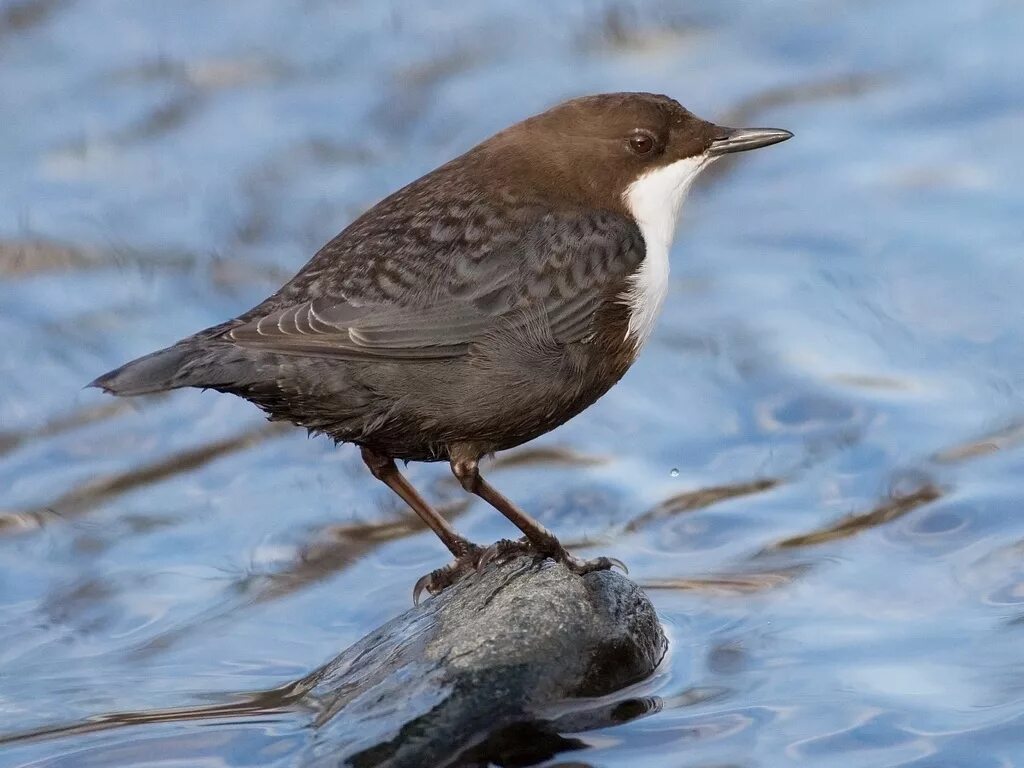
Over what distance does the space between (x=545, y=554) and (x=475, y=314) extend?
0.75m

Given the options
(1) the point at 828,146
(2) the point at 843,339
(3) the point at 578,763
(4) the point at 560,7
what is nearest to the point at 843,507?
(2) the point at 843,339

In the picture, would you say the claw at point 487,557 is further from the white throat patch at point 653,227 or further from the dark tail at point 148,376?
the dark tail at point 148,376

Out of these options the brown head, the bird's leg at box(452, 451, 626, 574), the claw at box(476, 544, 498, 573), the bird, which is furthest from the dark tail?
the brown head

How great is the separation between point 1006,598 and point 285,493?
280cm

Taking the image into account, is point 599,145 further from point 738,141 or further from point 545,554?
point 545,554

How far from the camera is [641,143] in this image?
5551 millimetres

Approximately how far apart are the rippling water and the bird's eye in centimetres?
141

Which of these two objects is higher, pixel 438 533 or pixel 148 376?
pixel 148 376

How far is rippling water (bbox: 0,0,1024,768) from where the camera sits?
528 cm

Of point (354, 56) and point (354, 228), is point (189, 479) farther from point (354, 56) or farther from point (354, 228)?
point (354, 56)

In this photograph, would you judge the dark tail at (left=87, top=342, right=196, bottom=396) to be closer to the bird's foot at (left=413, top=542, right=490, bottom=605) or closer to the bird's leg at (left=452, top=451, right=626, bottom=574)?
the bird's leg at (left=452, top=451, right=626, bottom=574)

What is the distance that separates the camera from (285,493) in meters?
7.09

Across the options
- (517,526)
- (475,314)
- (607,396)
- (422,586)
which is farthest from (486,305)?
(607,396)

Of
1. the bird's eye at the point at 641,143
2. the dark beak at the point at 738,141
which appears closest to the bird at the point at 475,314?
the bird's eye at the point at 641,143
